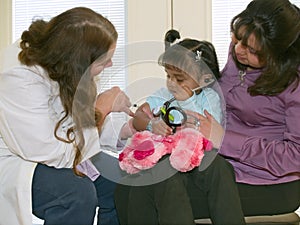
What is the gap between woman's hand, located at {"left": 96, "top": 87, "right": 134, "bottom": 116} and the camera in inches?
48.6

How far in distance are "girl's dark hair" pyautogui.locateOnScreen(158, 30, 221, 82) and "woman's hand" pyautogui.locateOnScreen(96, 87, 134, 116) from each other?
14 cm

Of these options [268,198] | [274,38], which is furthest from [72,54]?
[268,198]

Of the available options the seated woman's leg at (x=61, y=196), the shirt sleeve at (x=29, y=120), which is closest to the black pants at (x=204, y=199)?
the seated woman's leg at (x=61, y=196)

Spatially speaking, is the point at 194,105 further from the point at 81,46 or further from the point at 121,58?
the point at 81,46

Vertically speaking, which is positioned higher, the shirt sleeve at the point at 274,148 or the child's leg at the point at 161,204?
the shirt sleeve at the point at 274,148

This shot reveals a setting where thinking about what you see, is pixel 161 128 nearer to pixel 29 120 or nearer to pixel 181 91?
pixel 181 91

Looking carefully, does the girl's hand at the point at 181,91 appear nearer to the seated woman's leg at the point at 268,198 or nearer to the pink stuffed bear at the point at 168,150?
the pink stuffed bear at the point at 168,150

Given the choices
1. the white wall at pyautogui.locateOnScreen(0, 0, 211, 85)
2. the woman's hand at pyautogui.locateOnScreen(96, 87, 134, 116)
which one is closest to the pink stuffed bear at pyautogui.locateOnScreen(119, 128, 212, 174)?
the woman's hand at pyautogui.locateOnScreen(96, 87, 134, 116)

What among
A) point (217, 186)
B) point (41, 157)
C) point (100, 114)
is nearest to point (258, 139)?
point (217, 186)

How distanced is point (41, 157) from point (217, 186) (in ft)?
1.39

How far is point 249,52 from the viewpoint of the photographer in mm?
1209

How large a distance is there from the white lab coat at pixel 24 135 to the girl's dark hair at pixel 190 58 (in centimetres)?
31

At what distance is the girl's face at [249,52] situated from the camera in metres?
1.19

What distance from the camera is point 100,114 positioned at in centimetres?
124
